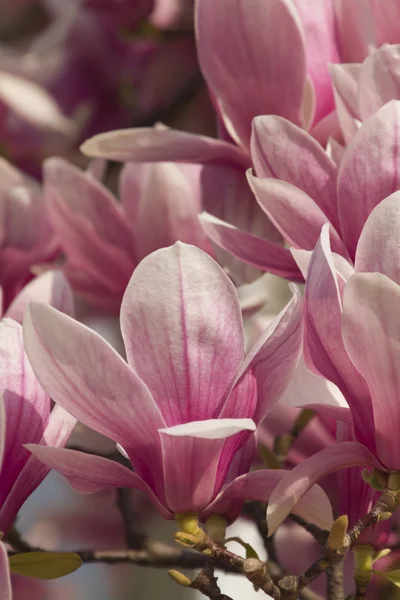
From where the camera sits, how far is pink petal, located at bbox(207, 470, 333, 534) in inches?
15.5

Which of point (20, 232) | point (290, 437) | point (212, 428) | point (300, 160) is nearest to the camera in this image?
point (212, 428)

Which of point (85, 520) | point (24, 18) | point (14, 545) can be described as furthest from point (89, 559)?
point (24, 18)

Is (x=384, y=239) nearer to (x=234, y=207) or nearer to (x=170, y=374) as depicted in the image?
(x=170, y=374)

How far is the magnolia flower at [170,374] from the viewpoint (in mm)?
361

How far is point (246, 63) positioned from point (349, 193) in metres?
0.13

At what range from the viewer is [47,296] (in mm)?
494

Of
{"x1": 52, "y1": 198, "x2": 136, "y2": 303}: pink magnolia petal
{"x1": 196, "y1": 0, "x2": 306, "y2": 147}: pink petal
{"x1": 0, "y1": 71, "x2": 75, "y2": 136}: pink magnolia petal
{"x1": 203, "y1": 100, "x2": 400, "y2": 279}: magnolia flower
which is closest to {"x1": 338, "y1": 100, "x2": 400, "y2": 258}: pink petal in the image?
{"x1": 203, "y1": 100, "x2": 400, "y2": 279}: magnolia flower

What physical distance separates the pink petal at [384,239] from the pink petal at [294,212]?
54 mm

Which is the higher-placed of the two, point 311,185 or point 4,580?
point 311,185

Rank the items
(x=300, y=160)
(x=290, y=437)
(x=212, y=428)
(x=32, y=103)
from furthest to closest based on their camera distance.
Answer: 1. (x=32, y=103)
2. (x=290, y=437)
3. (x=300, y=160)
4. (x=212, y=428)

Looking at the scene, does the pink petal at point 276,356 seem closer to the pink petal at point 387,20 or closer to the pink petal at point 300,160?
the pink petal at point 300,160

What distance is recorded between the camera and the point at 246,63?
0.52 metres

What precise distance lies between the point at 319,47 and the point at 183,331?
0.77 feet

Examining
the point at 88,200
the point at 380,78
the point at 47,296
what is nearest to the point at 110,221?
the point at 88,200
